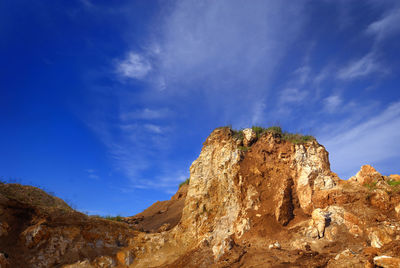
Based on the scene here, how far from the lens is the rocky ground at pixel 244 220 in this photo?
1011cm

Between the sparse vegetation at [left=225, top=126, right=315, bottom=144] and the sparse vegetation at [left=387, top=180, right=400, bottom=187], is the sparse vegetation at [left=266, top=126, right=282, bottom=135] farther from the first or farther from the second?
the sparse vegetation at [left=387, top=180, right=400, bottom=187]

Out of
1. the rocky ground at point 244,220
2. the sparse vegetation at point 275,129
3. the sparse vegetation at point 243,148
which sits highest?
the sparse vegetation at point 275,129

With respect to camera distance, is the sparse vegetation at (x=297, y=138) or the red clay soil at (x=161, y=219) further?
the red clay soil at (x=161, y=219)

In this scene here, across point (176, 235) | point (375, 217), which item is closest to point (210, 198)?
point (176, 235)

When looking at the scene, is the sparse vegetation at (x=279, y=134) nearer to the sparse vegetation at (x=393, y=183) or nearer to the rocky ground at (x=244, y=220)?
the rocky ground at (x=244, y=220)

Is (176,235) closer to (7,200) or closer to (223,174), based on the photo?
(223,174)

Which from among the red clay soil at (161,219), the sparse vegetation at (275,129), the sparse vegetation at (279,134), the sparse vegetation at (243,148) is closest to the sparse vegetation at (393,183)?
the sparse vegetation at (279,134)

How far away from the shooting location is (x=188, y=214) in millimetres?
15016

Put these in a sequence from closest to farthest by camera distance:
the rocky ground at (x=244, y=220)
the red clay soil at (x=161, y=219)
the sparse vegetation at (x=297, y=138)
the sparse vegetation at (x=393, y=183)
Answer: the rocky ground at (x=244, y=220), the sparse vegetation at (x=393, y=183), the sparse vegetation at (x=297, y=138), the red clay soil at (x=161, y=219)

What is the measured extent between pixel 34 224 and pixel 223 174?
988 centimetres

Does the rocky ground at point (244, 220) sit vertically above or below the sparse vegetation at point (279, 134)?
below

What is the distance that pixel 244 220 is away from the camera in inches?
486

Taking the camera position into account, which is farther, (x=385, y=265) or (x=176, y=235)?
(x=176, y=235)

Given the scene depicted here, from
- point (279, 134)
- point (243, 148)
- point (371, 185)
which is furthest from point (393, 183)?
point (243, 148)
